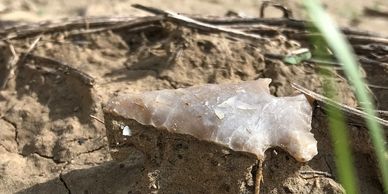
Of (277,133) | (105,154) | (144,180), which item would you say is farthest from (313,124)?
(105,154)

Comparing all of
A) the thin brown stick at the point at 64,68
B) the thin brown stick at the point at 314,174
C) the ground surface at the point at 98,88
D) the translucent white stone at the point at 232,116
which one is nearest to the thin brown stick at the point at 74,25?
the ground surface at the point at 98,88

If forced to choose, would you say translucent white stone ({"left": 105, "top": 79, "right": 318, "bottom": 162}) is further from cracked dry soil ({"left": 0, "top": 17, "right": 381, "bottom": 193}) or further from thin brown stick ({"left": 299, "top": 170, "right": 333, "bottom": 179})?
thin brown stick ({"left": 299, "top": 170, "right": 333, "bottom": 179})

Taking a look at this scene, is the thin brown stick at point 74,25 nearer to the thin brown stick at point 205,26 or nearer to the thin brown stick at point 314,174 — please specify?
the thin brown stick at point 205,26

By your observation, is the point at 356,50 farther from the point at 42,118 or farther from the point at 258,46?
the point at 42,118

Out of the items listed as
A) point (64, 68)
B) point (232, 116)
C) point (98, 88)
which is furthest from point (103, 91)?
point (232, 116)

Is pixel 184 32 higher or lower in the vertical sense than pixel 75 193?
higher

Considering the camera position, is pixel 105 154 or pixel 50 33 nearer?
pixel 105 154
